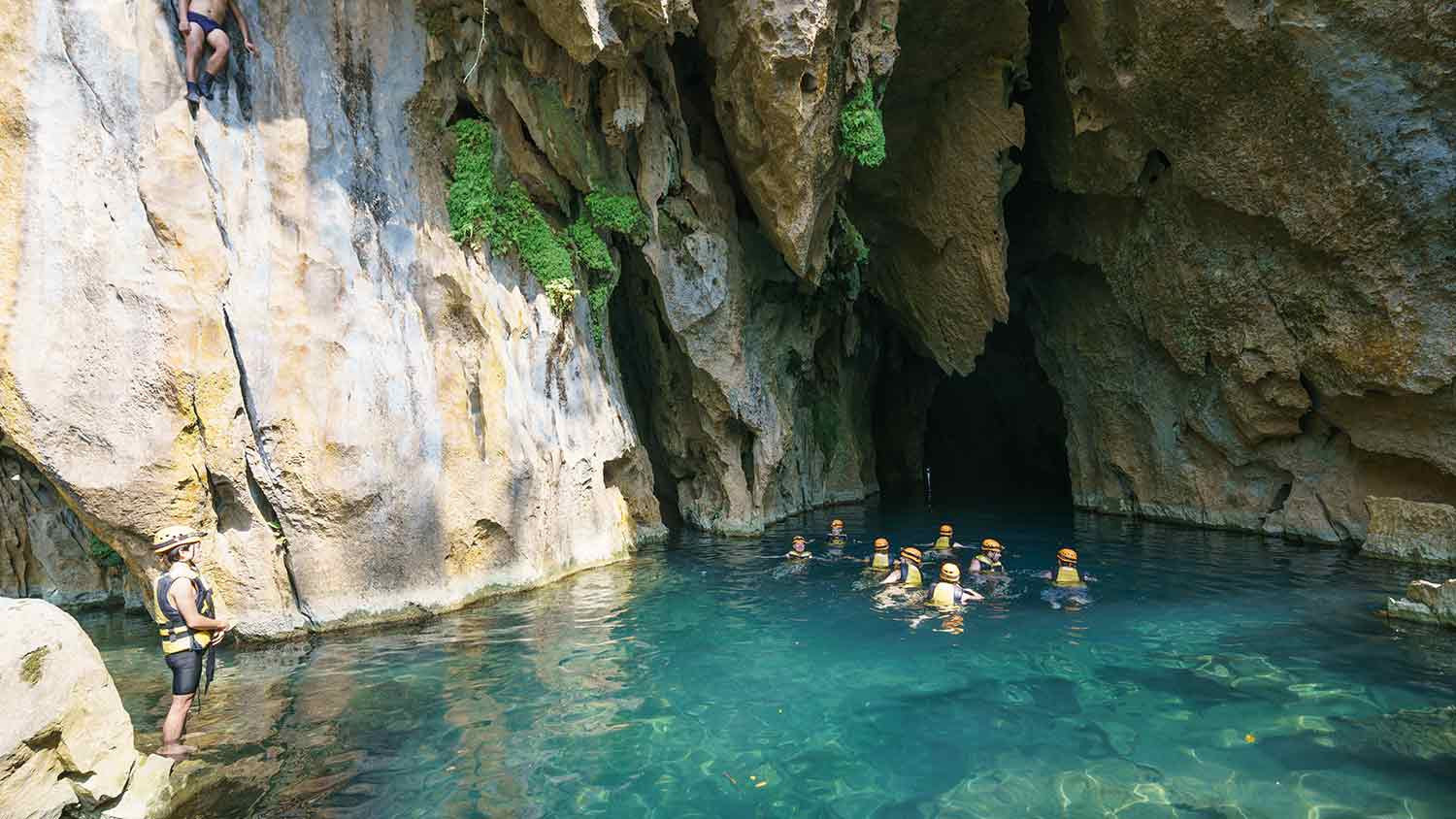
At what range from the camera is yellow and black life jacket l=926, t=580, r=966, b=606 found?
33.6 ft

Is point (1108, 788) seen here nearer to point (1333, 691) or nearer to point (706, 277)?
point (1333, 691)

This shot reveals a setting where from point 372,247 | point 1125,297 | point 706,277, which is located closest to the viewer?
point 372,247

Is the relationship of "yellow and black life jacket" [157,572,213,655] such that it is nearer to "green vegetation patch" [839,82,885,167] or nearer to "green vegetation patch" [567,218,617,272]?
"green vegetation patch" [567,218,617,272]

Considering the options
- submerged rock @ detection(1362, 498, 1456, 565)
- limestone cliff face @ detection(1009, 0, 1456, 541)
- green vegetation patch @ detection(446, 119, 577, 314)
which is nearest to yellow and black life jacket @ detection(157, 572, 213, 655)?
green vegetation patch @ detection(446, 119, 577, 314)

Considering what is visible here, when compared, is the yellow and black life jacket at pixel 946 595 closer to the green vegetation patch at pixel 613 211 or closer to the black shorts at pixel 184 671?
the black shorts at pixel 184 671

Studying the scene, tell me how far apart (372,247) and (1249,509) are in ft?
59.5

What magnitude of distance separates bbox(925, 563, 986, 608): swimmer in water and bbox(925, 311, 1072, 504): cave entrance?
16970mm

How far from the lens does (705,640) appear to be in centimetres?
901

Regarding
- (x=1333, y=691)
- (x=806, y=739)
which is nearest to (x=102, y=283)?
(x=806, y=739)

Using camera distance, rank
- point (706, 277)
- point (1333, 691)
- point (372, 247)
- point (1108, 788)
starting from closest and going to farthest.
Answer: point (1108, 788), point (1333, 691), point (372, 247), point (706, 277)

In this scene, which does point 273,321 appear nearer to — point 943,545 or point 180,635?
point 180,635

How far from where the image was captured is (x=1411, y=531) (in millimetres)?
13047

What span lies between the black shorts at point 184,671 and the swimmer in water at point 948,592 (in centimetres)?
819

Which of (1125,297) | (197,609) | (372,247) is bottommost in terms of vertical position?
(197,609)
